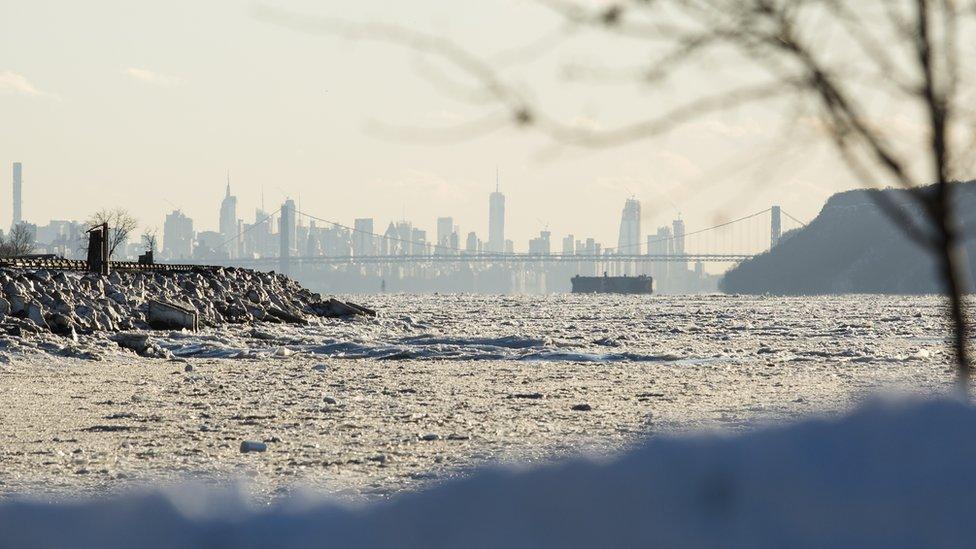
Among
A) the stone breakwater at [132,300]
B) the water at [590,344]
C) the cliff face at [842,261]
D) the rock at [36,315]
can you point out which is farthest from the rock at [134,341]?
the cliff face at [842,261]

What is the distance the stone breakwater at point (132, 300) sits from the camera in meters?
15.8

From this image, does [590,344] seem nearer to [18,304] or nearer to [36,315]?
[36,315]

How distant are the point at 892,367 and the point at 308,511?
34.3 feet

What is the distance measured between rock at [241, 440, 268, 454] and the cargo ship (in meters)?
112

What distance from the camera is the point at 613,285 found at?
391 feet

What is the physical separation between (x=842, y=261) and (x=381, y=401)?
14528 cm

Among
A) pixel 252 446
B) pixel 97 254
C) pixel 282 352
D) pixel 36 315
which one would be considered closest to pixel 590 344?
pixel 282 352

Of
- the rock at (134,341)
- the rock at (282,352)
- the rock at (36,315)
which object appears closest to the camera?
the rock at (134,341)

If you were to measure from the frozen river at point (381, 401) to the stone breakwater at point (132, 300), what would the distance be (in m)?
1.32

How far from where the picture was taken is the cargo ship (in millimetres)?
119375

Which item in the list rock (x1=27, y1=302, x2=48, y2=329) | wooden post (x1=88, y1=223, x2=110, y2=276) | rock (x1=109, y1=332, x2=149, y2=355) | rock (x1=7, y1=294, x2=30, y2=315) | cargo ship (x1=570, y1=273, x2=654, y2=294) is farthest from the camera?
A: cargo ship (x1=570, y1=273, x2=654, y2=294)

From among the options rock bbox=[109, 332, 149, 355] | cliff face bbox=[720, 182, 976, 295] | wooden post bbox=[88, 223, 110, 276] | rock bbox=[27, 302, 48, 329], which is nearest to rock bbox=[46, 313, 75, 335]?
rock bbox=[27, 302, 48, 329]

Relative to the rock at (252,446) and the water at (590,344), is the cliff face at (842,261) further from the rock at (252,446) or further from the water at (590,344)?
the rock at (252,446)

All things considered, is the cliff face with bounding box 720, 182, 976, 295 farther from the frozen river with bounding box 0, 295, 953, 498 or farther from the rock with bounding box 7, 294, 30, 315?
the rock with bounding box 7, 294, 30, 315
